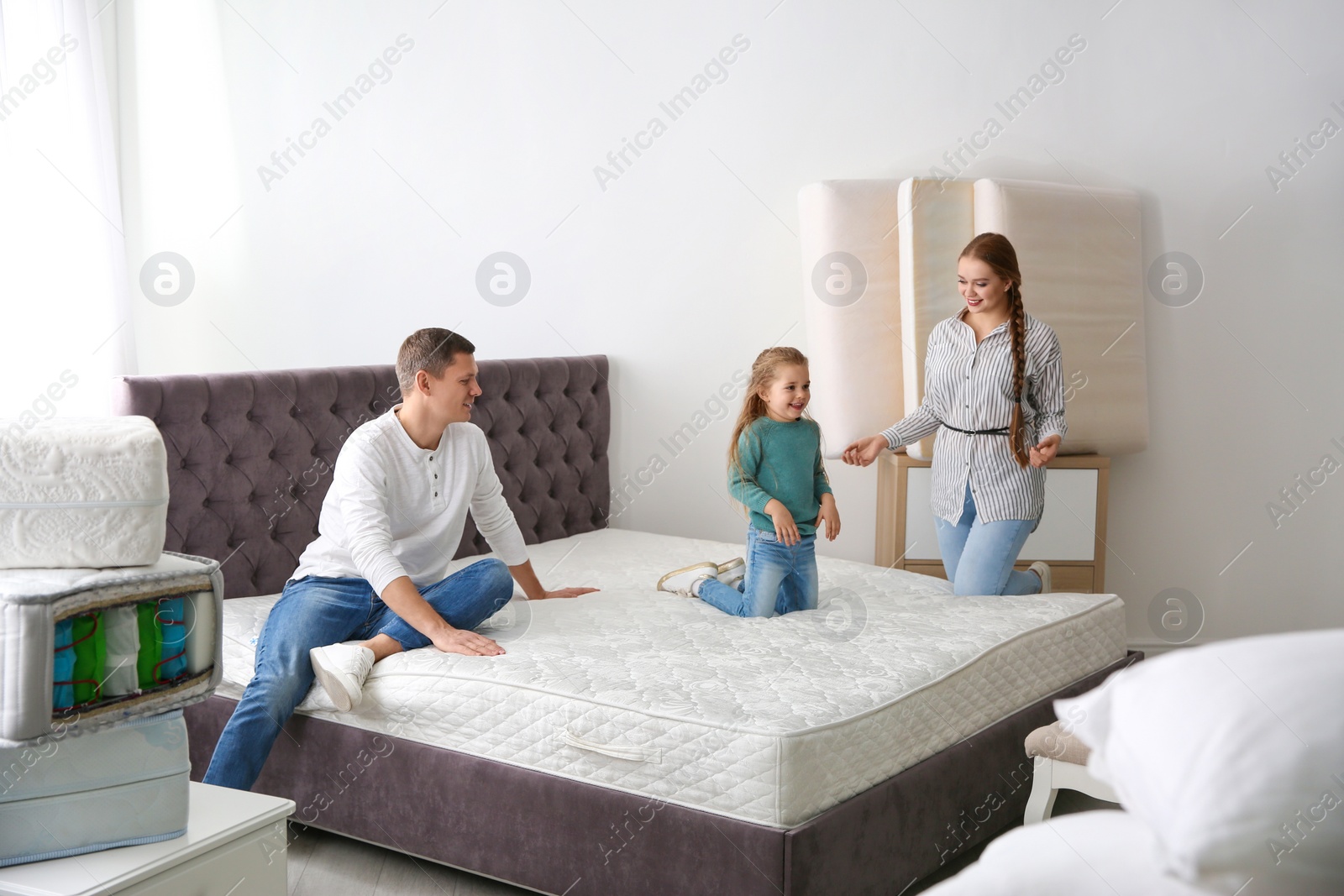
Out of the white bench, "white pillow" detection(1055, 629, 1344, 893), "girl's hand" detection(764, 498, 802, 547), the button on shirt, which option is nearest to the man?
"girl's hand" detection(764, 498, 802, 547)

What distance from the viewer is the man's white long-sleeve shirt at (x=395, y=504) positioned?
2291mm

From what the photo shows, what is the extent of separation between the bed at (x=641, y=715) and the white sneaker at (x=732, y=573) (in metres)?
0.12

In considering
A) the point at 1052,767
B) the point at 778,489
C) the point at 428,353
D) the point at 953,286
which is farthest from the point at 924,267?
the point at 1052,767

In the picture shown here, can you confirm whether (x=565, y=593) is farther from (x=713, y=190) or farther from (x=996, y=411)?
(x=713, y=190)

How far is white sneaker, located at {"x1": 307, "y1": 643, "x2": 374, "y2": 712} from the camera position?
2.12m

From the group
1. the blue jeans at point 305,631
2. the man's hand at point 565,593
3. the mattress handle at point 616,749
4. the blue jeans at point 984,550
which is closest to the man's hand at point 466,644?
the blue jeans at point 305,631

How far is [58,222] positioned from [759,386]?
7.69ft

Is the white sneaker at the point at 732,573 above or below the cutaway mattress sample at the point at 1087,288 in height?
A: below

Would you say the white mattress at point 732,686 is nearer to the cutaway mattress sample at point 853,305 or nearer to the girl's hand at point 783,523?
the girl's hand at point 783,523

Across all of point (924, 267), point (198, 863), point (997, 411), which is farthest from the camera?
point (924, 267)

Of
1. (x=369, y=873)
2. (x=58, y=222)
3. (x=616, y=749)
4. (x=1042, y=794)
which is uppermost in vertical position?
(x=58, y=222)

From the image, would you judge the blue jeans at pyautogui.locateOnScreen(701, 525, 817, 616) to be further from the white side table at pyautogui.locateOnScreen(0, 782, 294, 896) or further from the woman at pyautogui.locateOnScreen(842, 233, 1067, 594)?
the white side table at pyautogui.locateOnScreen(0, 782, 294, 896)

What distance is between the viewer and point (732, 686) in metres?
2.01

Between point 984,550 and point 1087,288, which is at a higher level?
point 1087,288
